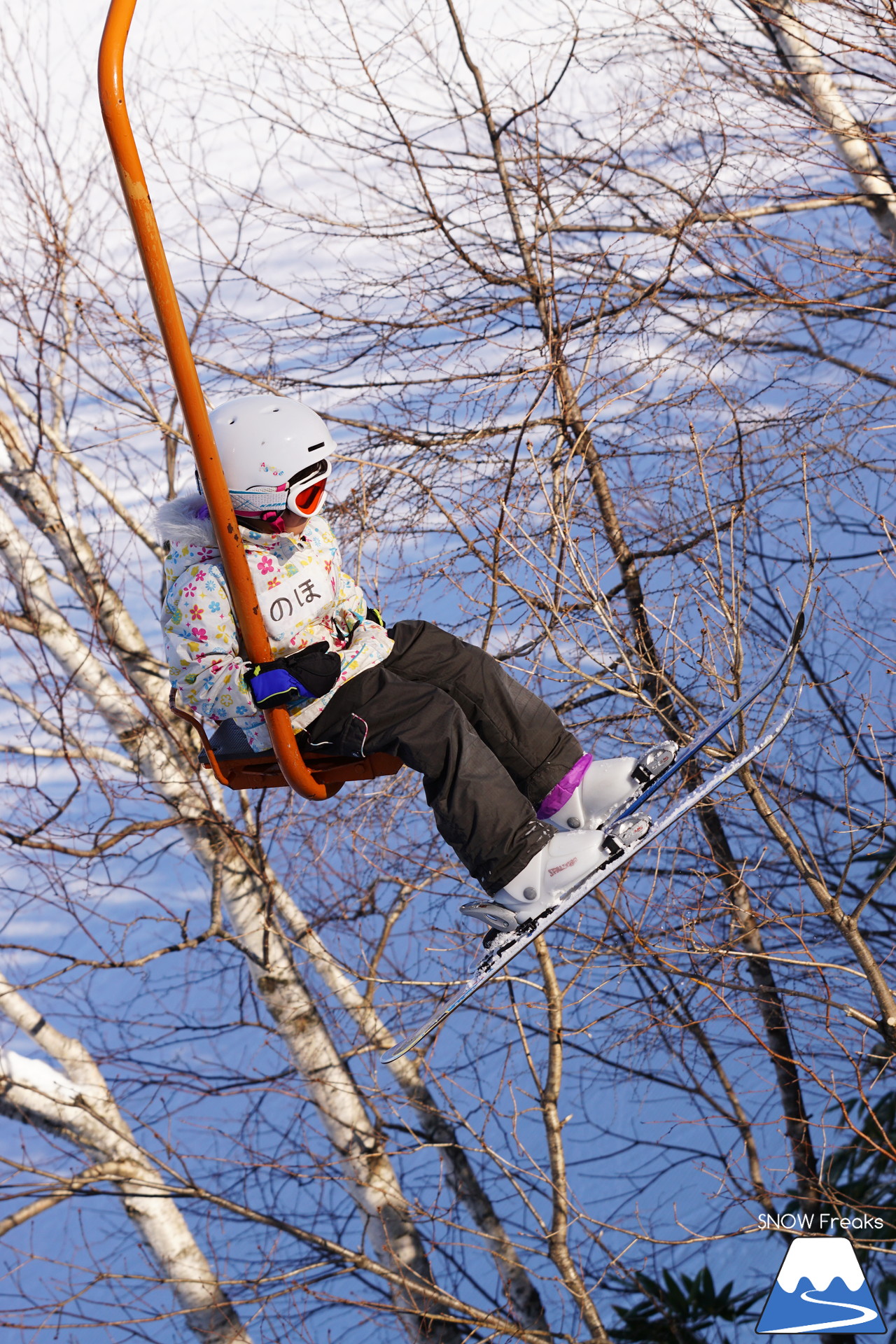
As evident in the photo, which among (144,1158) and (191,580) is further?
(144,1158)

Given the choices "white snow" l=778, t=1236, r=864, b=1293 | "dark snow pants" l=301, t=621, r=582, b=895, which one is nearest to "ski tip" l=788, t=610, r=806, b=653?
"dark snow pants" l=301, t=621, r=582, b=895

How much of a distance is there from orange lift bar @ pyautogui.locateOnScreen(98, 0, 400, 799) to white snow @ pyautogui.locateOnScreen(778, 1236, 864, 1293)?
495 cm

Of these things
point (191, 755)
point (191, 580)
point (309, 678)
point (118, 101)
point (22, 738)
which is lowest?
point (309, 678)

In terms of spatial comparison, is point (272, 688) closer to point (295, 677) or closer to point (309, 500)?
point (295, 677)

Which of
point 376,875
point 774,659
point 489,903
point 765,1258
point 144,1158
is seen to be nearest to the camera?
point 489,903

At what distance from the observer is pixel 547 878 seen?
2.96 m

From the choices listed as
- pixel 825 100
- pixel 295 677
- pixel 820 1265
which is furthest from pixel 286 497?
pixel 825 100

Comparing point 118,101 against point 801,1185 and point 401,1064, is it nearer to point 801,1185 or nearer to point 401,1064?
→ point 401,1064

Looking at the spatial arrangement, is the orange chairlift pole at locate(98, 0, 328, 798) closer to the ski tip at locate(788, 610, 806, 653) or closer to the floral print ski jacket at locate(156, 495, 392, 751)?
the floral print ski jacket at locate(156, 495, 392, 751)

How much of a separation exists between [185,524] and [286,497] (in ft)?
0.86

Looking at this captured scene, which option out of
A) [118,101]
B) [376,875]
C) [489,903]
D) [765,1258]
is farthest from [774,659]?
[765,1258]

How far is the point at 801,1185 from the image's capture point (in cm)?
749

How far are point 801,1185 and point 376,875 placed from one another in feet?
11.9

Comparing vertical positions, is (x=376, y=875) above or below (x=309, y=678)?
above
